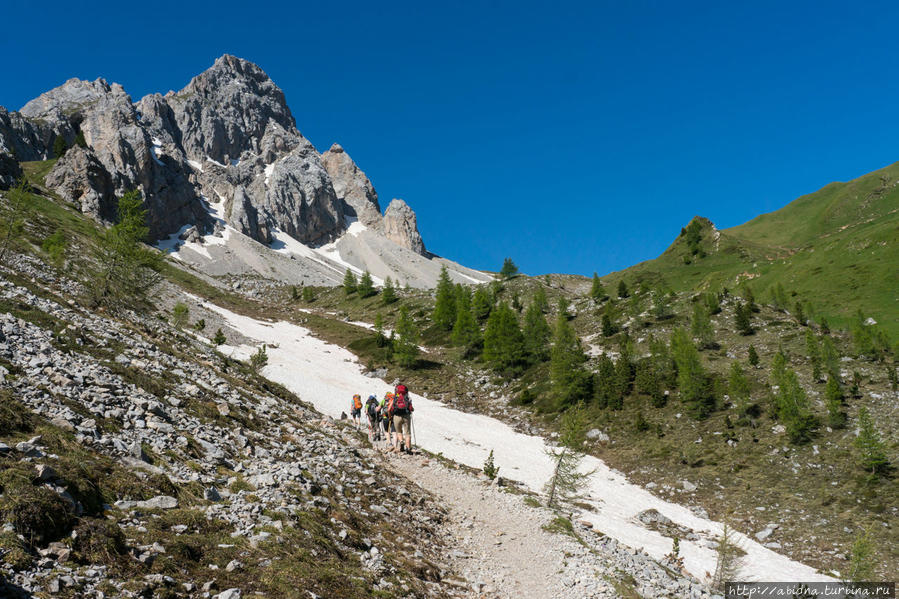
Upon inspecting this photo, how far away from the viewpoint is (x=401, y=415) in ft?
78.9

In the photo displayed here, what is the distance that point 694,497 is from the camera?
33.1 m

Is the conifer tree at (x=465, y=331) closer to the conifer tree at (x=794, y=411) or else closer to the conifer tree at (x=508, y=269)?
the conifer tree at (x=794, y=411)

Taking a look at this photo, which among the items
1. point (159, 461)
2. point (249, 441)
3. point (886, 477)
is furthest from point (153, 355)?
point (886, 477)

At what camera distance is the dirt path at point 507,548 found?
12203mm

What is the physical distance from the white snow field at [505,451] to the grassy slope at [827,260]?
170 ft

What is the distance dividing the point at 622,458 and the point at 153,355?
37043 millimetres

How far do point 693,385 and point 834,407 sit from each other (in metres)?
10.4

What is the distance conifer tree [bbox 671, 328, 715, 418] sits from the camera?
141 feet

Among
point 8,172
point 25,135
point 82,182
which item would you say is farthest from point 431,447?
point 25,135

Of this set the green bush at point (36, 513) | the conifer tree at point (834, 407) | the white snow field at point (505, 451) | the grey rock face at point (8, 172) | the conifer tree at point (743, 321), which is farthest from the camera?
the grey rock face at point (8, 172)

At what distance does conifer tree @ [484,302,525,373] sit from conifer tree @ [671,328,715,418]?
22.1m

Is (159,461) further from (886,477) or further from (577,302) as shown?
(577,302)

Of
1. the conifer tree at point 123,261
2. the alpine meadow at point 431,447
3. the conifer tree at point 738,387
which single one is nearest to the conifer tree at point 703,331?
the alpine meadow at point 431,447

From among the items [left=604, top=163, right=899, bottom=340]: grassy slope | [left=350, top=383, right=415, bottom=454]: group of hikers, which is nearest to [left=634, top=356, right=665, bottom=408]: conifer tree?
[left=350, top=383, right=415, bottom=454]: group of hikers
